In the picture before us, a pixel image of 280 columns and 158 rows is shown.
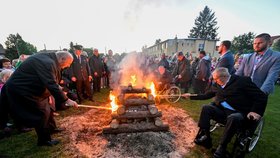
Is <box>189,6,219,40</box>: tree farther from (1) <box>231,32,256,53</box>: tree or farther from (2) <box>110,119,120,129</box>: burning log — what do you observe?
(2) <box>110,119,120,129</box>: burning log

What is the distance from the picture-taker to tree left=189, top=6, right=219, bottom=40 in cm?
5344

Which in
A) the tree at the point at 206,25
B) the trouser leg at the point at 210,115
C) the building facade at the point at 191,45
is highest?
the tree at the point at 206,25

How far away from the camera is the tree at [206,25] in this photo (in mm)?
53438

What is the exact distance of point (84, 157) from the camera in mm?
2896

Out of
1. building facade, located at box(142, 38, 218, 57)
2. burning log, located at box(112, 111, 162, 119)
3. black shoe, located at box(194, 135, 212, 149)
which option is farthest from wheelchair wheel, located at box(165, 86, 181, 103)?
building facade, located at box(142, 38, 218, 57)

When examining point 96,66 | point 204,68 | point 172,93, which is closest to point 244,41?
point 204,68

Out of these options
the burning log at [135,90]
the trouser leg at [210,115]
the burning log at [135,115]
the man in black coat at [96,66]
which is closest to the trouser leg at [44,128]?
the burning log at [135,115]

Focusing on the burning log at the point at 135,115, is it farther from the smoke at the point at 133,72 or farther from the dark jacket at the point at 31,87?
the smoke at the point at 133,72

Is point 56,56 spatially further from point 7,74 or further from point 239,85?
point 239,85

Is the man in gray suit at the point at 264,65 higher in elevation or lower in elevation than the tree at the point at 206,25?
lower

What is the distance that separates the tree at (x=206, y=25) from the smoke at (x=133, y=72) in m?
49.4

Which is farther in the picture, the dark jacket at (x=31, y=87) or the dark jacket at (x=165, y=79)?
the dark jacket at (x=165, y=79)

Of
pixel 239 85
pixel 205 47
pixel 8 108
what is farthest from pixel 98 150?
pixel 205 47

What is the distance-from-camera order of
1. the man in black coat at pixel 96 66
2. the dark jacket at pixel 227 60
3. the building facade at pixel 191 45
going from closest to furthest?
the dark jacket at pixel 227 60 → the man in black coat at pixel 96 66 → the building facade at pixel 191 45
